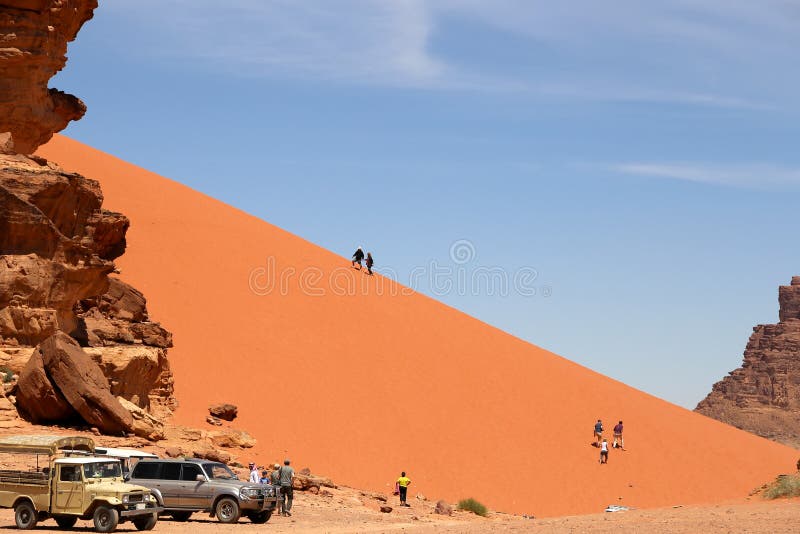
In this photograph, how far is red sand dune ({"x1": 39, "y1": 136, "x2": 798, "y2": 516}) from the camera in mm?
29688

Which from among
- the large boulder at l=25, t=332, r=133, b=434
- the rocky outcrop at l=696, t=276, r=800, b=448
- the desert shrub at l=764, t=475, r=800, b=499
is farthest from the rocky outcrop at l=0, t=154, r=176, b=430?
the rocky outcrop at l=696, t=276, r=800, b=448

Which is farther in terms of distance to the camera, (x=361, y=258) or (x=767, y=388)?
(x=767, y=388)

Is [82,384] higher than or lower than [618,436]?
lower

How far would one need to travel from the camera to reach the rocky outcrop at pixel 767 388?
406 ft

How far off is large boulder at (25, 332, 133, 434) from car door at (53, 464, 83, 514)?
6.08 meters

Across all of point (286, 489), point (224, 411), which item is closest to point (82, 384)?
point (286, 489)

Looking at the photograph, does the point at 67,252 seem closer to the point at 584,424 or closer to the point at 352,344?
the point at 352,344

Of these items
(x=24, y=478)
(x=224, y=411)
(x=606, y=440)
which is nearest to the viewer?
(x=24, y=478)

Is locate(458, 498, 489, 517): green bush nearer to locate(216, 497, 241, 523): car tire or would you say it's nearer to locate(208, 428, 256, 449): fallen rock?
locate(208, 428, 256, 449): fallen rock

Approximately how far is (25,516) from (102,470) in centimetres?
133

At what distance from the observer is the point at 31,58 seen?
25766 mm

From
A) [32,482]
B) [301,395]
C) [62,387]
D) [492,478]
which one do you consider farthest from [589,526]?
[301,395]

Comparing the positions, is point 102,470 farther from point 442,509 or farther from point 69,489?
point 442,509

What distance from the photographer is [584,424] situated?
120ft
